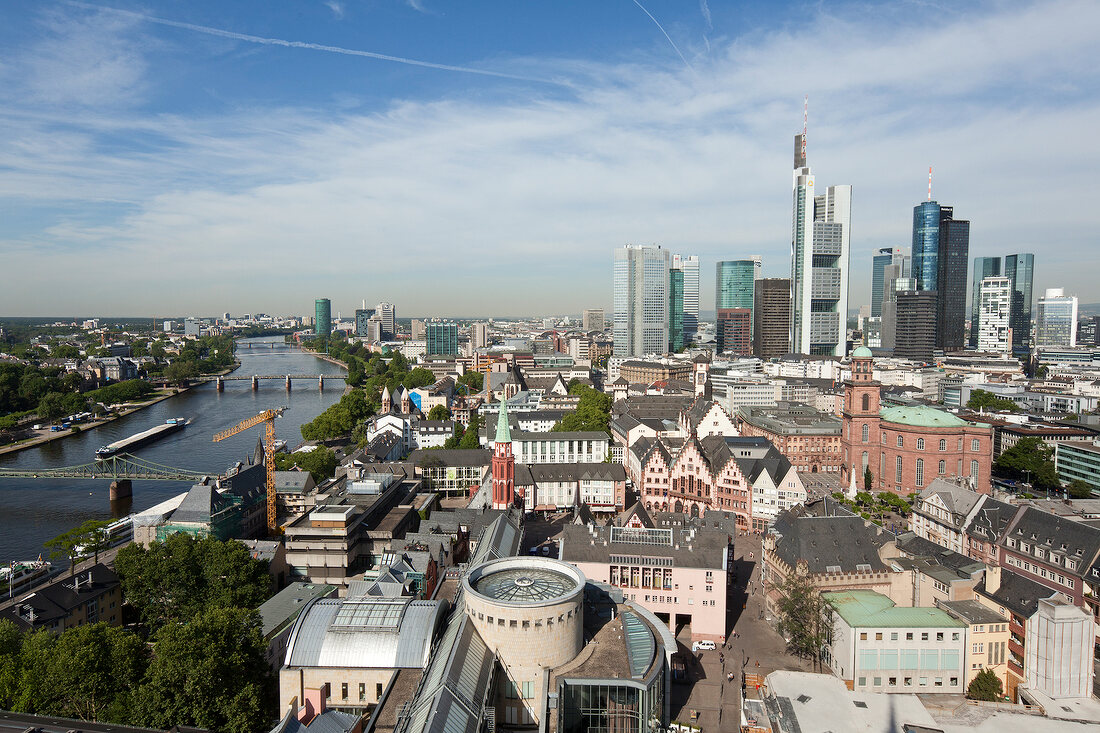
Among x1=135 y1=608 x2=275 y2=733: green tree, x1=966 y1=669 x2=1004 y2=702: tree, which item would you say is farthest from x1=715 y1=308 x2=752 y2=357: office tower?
x1=135 y1=608 x2=275 y2=733: green tree

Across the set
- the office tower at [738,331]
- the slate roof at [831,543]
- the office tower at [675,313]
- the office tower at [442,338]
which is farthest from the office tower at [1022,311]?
the slate roof at [831,543]

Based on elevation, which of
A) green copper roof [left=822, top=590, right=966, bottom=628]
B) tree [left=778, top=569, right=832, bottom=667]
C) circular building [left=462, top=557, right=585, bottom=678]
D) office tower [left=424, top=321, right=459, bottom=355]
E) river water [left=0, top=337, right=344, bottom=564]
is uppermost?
office tower [left=424, top=321, right=459, bottom=355]

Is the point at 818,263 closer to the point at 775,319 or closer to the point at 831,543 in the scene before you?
the point at 775,319

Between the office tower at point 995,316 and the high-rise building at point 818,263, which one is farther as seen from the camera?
the office tower at point 995,316

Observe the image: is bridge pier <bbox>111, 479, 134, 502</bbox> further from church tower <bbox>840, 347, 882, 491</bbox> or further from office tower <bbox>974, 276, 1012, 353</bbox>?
office tower <bbox>974, 276, 1012, 353</bbox>

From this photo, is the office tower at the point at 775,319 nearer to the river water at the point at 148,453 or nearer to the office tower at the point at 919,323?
the office tower at the point at 919,323
